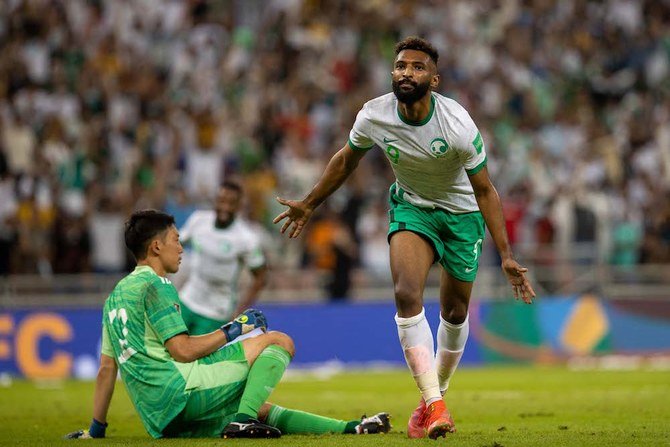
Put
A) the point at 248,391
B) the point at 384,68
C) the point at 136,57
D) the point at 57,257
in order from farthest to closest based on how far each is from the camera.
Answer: the point at 384,68
the point at 136,57
the point at 57,257
the point at 248,391

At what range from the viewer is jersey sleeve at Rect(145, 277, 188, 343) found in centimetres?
852

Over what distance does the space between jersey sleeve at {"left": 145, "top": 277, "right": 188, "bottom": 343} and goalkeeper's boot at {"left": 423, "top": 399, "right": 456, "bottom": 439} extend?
1.87m

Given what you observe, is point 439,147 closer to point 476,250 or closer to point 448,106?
point 448,106

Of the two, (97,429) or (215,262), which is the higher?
(215,262)

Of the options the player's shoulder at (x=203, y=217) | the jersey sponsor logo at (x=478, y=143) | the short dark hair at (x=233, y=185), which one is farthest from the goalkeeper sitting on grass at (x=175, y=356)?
the player's shoulder at (x=203, y=217)

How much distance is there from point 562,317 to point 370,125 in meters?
13.0

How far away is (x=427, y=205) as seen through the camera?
9.78 metres

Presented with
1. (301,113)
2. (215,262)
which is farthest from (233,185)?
(301,113)

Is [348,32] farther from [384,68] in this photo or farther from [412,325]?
[412,325]

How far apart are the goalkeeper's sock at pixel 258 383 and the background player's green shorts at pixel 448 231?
5.11 feet

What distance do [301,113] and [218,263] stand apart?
9927mm

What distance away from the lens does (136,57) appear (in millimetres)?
24266

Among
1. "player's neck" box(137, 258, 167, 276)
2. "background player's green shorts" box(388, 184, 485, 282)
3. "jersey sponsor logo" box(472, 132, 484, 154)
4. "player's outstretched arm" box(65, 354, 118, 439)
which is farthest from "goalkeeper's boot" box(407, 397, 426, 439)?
"player's outstretched arm" box(65, 354, 118, 439)

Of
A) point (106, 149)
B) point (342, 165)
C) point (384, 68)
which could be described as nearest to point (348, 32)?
point (384, 68)
